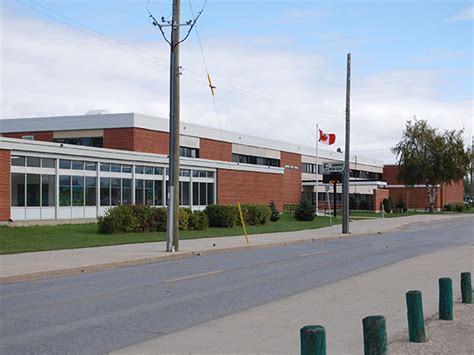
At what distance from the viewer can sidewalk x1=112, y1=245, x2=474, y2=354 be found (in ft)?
27.6

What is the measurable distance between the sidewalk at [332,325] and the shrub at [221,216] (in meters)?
24.6


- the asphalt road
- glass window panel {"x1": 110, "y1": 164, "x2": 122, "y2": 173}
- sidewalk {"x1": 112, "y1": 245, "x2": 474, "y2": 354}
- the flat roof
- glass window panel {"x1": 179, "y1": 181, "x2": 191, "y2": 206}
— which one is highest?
the flat roof

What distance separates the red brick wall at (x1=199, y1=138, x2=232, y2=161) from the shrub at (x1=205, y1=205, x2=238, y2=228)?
23.6 meters

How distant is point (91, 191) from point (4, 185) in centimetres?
731

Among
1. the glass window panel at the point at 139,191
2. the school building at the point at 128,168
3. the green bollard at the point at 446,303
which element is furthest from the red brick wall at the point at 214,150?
the green bollard at the point at 446,303

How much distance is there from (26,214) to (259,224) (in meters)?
14.9

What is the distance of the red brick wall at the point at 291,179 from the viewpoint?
3155 inches

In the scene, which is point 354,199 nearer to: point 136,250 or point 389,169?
point 389,169

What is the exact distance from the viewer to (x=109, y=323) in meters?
10.2

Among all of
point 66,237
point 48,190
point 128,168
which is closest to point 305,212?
point 128,168

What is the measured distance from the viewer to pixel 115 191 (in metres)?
42.7

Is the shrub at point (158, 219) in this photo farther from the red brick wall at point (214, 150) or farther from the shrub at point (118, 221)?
the red brick wall at point (214, 150)

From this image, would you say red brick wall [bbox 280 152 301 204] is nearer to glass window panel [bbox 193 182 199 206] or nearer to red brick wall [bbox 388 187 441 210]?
red brick wall [bbox 388 187 441 210]

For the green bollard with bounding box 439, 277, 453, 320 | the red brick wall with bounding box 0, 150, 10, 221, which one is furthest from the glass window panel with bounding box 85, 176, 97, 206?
the green bollard with bounding box 439, 277, 453, 320
